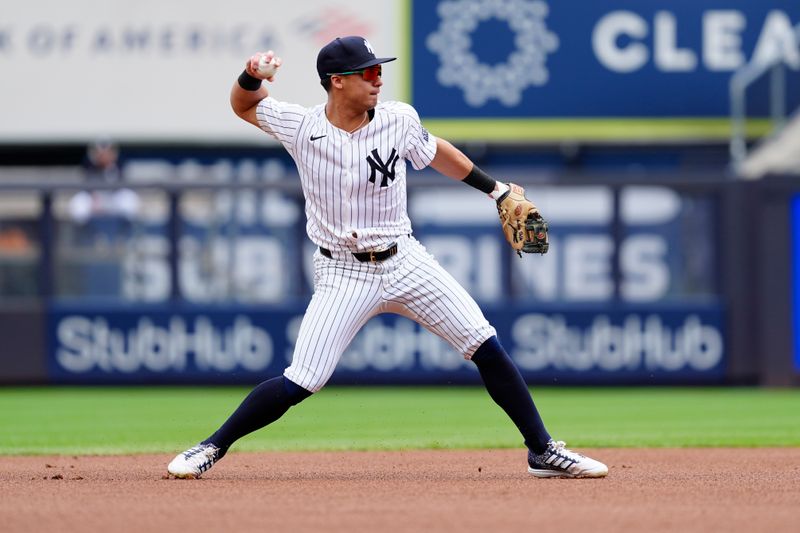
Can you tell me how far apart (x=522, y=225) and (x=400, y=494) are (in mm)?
1314

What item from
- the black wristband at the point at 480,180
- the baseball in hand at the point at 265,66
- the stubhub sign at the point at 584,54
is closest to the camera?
the baseball in hand at the point at 265,66

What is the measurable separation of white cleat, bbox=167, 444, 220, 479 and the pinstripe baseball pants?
485 millimetres

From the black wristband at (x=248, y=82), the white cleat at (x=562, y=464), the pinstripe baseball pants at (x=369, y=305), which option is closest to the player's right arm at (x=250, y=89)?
the black wristband at (x=248, y=82)

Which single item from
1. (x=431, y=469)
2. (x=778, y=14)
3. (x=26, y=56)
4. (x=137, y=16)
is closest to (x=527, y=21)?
(x=778, y=14)

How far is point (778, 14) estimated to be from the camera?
18.5m

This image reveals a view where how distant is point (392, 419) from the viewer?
1062cm

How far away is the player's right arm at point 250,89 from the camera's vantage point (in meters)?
6.23

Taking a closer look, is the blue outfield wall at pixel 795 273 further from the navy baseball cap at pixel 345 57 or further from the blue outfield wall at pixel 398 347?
the navy baseball cap at pixel 345 57

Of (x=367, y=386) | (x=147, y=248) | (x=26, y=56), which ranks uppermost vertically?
(x=26, y=56)

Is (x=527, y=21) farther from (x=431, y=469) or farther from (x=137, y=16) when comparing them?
(x=431, y=469)

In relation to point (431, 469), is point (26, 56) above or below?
above

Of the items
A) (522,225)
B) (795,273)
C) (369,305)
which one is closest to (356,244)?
(369,305)

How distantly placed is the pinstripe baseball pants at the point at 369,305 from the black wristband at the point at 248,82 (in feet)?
2.57

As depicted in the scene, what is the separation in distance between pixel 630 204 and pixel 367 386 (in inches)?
116
